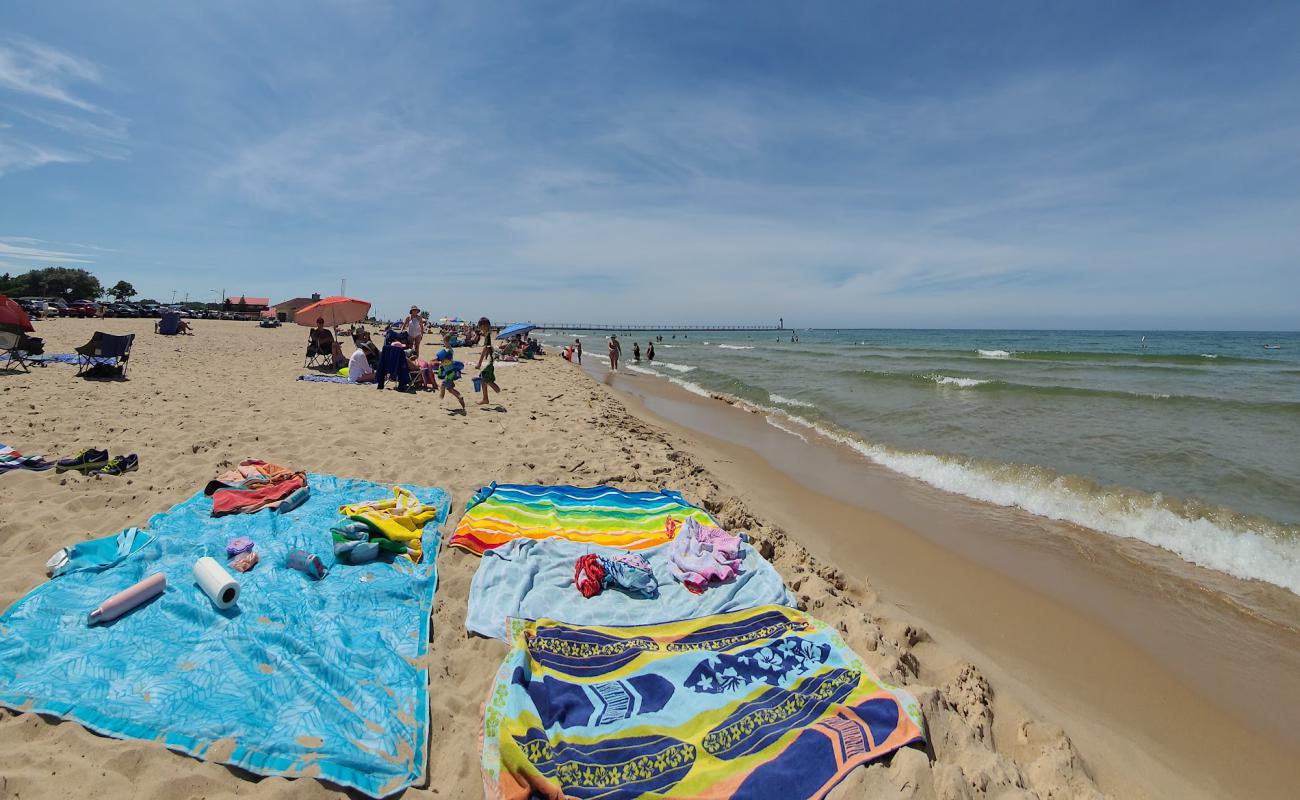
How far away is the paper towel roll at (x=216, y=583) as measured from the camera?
10.7 ft

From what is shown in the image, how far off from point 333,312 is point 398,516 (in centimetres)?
1271

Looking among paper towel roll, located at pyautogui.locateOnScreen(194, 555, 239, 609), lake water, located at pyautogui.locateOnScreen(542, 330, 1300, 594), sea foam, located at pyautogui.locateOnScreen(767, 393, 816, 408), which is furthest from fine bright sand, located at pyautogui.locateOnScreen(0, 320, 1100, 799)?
sea foam, located at pyautogui.locateOnScreen(767, 393, 816, 408)

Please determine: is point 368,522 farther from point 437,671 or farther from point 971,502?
point 971,502

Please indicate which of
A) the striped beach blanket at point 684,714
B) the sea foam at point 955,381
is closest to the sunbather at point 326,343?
the striped beach blanket at point 684,714

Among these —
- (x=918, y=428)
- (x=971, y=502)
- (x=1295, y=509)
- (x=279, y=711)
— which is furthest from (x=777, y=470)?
(x=279, y=711)

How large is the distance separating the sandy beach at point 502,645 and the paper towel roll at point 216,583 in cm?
90

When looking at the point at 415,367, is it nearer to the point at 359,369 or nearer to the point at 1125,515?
the point at 359,369

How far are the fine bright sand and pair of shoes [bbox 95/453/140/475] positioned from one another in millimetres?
117

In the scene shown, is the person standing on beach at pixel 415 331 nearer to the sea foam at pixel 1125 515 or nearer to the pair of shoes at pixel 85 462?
the pair of shoes at pixel 85 462

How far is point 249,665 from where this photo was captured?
2.84m

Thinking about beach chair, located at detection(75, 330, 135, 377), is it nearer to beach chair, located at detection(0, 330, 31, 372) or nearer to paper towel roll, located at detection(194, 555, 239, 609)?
beach chair, located at detection(0, 330, 31, 372)

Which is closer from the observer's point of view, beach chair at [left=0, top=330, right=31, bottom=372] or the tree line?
beach chair at [left=0, top=330, right=31, bottom=372]

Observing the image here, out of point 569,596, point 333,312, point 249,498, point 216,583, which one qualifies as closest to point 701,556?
point 569,596

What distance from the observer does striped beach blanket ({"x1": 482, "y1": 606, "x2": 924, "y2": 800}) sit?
2.40m
